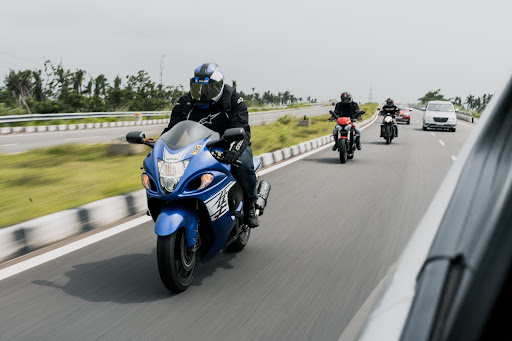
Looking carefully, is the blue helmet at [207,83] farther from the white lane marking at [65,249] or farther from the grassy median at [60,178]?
the grassy median at [60,178]

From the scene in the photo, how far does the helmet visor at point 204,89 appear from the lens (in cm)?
475

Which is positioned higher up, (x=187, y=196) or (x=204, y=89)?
(x=204, y=89)

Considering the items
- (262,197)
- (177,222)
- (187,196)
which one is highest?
(187,196)

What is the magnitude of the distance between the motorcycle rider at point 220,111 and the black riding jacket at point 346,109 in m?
9.45

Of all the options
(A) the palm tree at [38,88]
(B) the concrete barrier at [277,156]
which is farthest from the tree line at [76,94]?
(B) the concrete barrier at [277,156]

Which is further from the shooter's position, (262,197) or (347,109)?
(347,109)

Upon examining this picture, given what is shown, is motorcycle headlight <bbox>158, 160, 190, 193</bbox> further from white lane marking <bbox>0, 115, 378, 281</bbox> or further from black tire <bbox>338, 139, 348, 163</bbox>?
black tire <bbox>338, 139, 348, 163</bbox>

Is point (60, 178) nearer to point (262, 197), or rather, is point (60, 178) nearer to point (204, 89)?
point (262, 197)

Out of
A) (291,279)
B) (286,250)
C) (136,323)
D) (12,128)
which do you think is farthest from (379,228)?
(12,128)

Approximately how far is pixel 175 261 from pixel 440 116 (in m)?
28.4

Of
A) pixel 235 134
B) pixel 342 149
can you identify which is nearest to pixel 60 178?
pixel 342 149

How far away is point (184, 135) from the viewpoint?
170 inches

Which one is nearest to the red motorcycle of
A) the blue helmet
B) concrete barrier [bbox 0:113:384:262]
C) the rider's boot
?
concrete barrier [bbox 0:113:384:262]

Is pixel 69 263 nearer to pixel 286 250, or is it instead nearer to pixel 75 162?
pixel 286 250
